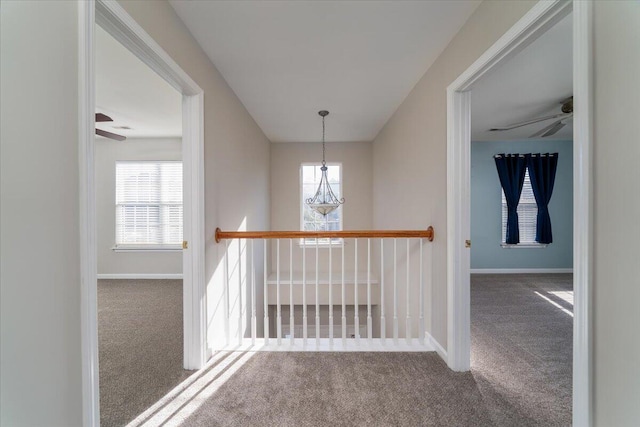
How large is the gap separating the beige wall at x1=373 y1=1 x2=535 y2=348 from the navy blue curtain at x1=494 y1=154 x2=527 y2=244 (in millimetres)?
2977

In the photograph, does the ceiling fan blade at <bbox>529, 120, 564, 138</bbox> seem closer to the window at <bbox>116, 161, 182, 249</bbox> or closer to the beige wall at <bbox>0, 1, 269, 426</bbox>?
the beige wall at <bbox>0, 1, 269, 426</bbox>

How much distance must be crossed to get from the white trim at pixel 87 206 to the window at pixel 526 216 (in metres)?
6.17

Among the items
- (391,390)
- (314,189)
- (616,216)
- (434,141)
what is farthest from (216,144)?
(314,189)

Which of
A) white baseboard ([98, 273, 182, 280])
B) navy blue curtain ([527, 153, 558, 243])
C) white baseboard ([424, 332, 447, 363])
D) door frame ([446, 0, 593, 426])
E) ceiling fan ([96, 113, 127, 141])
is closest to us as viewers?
door frame ([446, 0, 593, 426])

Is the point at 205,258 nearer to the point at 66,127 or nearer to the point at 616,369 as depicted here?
the point at 66,127

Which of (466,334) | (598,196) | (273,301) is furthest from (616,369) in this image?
(273,301)

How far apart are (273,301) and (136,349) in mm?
2850

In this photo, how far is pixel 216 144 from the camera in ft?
7.55

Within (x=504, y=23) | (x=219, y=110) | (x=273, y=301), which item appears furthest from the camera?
(x=273, y=301)

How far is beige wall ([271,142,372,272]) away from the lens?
5.36 m

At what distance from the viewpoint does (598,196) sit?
943 millimetres

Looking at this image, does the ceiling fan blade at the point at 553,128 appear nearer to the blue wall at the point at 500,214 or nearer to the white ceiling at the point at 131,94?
the blue wall at the point at 500,214

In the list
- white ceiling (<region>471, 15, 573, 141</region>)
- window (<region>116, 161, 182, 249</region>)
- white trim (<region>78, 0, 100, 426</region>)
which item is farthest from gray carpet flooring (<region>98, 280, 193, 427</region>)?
white ceiling (<region>471, 15, 573, 141</region>)

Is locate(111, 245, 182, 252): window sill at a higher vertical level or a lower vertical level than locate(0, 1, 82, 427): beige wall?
lower
